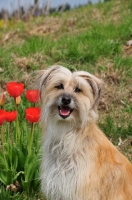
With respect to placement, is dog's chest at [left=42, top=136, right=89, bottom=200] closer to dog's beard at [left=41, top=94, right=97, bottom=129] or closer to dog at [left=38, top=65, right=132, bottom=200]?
dog at [left=38, top=65, right=132, bottom=200]

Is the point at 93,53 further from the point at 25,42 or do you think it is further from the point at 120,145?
the point at 120,145

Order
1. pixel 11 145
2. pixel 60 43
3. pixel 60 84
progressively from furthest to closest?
1. pixel 60 43
2. pixel 11 145
3. pixel 60 84

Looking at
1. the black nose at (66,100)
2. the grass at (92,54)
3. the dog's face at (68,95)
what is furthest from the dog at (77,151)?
the grass at (92,54)

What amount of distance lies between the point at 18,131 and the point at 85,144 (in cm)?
110

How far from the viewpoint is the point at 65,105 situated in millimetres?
4441

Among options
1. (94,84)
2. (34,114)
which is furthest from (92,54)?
(94,84)

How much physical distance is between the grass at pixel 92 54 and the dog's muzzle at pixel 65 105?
7.64 ft

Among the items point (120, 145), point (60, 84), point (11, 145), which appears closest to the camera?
point (60, 84)

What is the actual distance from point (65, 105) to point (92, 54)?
3.98 m

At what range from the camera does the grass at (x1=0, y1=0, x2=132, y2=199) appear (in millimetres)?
7410

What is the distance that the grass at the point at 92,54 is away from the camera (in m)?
7.41

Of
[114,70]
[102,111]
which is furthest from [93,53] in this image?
[102,111]

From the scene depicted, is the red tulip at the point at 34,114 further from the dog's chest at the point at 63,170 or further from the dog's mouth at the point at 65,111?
the dog's mouth at the point at 65,111

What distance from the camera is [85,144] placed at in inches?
187
